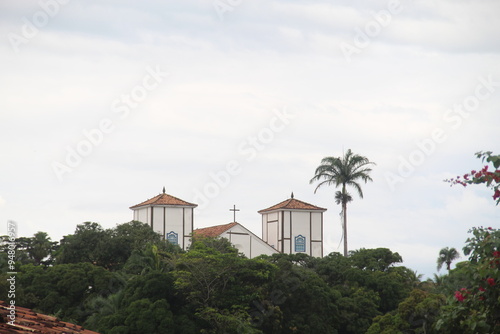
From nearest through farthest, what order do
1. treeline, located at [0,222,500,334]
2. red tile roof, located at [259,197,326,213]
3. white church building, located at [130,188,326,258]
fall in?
treeline, located at [0,222,500,334] < white church building, located at [130,188,326,258] < red tile roof, located at [259,197,326,213]

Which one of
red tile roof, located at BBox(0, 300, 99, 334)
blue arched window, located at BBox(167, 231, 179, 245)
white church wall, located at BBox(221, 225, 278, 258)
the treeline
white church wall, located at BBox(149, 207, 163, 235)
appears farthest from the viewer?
white church wall, located at BBox(221, 225, 278, 258)

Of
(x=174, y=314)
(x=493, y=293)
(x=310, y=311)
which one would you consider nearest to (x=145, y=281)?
(x=174, y=314)

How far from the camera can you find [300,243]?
49.7m

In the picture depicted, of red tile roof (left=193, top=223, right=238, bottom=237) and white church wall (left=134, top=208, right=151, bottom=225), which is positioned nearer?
white church wall (left=134, top=208, right=151, bottom=225)

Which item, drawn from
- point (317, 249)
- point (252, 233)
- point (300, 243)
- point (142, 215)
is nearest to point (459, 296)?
point (142, 215)

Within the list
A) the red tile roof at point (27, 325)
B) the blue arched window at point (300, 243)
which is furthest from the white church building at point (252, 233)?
the red tile roof at point (27, 325)

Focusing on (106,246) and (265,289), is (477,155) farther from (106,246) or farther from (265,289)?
(106,246)

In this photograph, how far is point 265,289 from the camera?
32688mm

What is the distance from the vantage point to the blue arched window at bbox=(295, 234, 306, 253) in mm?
49625

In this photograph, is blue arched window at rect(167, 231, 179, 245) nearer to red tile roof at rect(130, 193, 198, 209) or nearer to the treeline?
red tile roof at rect(130, 193, 198, 209)

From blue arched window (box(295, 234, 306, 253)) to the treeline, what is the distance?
9.02m

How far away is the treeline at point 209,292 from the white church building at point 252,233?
6015mm

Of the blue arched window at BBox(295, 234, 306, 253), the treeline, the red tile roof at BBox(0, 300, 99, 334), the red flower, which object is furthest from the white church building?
the red flower

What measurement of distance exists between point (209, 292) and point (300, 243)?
760 inches
